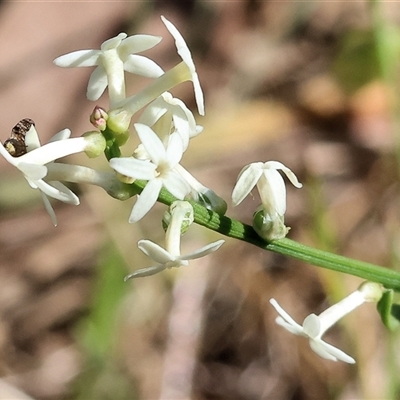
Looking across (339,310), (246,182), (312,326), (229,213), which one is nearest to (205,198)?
(246,182)

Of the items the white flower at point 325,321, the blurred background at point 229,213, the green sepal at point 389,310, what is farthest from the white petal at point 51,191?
the blurred background at point 229,213

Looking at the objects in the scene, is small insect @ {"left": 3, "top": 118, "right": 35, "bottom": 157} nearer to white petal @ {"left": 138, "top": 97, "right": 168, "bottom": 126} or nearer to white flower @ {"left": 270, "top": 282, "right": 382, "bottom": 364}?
white petal @ {"left": 138, "top": 97, "right": 168, "bottom": 126}

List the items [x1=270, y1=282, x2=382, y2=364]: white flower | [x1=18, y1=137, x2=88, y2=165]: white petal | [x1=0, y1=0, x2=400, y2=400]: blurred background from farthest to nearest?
[x1=0, y1=0, x2=400, y2=400]: blurred background → [x1=270, y1=282, x2=382, y2=364]: white flower → [x1=18, y1=137, x2=88, y2=165]: white petal

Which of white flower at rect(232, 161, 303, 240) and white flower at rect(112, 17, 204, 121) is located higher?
white flower at rect(112, 17, 204, 121)

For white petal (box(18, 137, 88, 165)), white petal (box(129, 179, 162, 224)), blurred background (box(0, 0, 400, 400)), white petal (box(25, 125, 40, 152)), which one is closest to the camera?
white petal (box(129, 179, 162, 224))

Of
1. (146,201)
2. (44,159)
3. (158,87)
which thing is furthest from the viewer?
(158,87)

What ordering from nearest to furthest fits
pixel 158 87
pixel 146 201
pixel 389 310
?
pixel 146 201, pixel 158 87, pixel 389 310

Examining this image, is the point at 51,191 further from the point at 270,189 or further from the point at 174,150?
the point at 270,189

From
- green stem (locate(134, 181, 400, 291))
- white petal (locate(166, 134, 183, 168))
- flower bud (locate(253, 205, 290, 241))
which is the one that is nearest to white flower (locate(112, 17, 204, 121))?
white petal (locate(166, 134, 183, 168))

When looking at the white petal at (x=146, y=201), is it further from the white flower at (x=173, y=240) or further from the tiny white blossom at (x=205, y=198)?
the tiny white blossom at (x=205, y=198)
